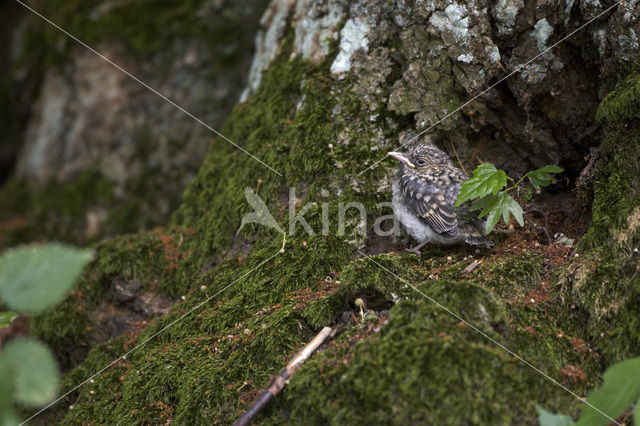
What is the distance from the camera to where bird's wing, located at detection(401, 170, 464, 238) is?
4.15 metres

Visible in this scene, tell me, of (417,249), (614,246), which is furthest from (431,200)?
(614,246)

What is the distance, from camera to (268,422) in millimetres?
2924

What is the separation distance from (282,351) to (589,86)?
328cm

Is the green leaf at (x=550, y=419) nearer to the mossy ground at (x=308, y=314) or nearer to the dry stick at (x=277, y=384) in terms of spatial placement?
the mossy ground at (x=308, y=314)

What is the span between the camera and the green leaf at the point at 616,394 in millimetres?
2121

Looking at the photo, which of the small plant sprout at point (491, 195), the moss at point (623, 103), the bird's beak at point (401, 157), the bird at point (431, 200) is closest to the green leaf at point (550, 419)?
the small plant sprout at point (491, 195)

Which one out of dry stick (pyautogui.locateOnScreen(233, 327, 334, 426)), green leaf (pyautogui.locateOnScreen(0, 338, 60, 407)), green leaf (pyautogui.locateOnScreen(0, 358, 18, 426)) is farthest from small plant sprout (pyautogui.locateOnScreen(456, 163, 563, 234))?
green leaf (pyautogui.locateOnScreen(0, 358, 18, 426))

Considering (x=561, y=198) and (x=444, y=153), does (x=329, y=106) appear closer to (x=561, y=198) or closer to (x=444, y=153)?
(x=444, y=153)

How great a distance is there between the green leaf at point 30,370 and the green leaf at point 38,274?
151 millimetres

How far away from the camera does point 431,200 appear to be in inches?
170

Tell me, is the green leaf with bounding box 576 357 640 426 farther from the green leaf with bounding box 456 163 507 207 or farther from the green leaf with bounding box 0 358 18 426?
the green leaf with bounding box 0 358 18 426

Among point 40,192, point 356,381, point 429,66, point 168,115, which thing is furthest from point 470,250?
point 40,192

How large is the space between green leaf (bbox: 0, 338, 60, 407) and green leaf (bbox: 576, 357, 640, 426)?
2112 mm

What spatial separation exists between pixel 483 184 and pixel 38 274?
9.37 feet
